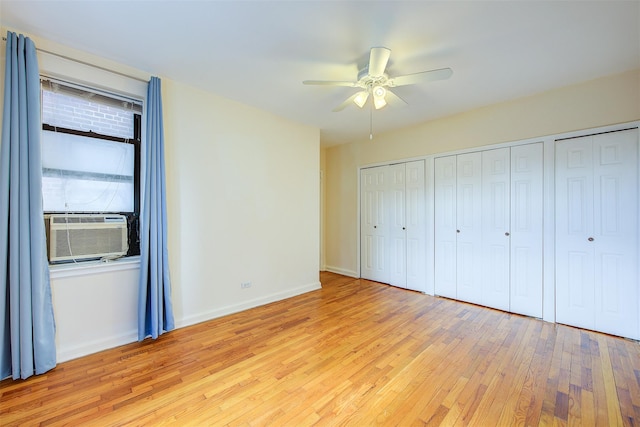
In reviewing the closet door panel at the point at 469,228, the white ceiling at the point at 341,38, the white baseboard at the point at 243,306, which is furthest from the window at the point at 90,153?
the closet door panel at the point at 469,228

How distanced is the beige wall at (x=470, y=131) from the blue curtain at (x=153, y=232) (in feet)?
10.9

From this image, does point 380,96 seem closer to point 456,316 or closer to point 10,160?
point 456,316

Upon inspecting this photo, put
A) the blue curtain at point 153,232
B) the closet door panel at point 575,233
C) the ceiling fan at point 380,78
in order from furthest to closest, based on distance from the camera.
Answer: the closet door panel at point 575,233, the blue curtain at point 153,232, the ceiling fan at point 380,78

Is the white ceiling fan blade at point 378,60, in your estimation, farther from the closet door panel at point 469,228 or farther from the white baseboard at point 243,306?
the white baseboard at point 243,306

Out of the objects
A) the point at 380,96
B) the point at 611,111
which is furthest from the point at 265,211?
the point at 611,111

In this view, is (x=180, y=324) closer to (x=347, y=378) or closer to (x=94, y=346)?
(x=94, y=346)

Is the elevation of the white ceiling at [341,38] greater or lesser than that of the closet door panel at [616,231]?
greater

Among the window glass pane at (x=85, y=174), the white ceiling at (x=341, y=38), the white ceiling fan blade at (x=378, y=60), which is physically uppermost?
the white ceiling at (x=341, y=38)

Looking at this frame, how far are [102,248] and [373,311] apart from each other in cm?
301

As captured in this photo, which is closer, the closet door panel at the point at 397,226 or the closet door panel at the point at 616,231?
the closet door panel at the point at 616,231

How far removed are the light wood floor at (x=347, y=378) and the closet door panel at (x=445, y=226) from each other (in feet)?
2.89

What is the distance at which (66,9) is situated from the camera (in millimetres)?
1810

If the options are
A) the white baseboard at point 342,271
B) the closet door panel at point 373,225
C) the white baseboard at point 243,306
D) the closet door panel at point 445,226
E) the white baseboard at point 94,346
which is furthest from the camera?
the white baseboard at point 342,271

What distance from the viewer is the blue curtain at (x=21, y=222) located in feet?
6.23
